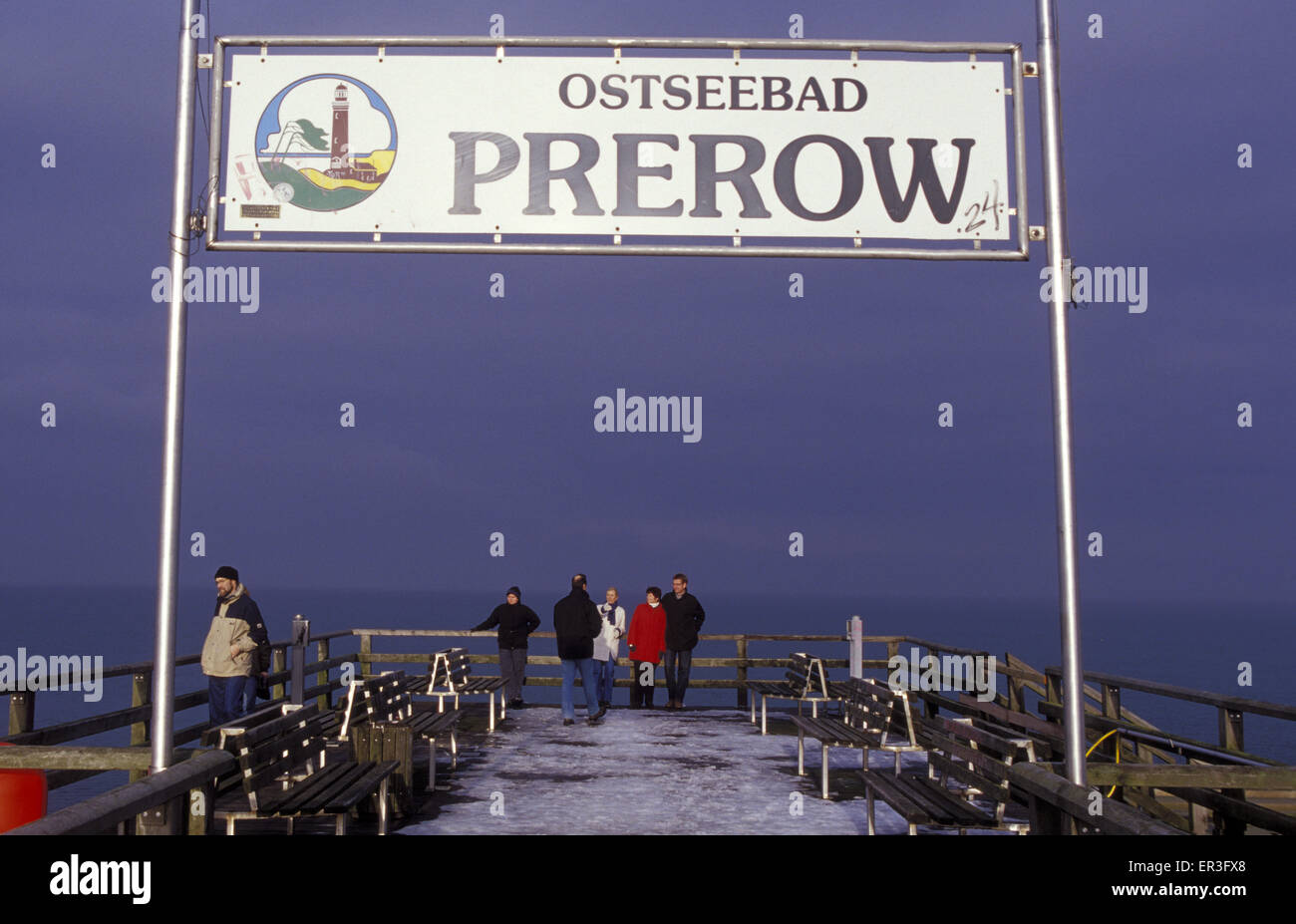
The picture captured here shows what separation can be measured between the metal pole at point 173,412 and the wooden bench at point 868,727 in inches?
231

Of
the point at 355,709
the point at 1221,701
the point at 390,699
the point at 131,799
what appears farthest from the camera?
the point at 390,699

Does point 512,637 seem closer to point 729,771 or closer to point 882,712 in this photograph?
point 729,771

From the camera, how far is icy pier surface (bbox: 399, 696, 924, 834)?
27.6 ft

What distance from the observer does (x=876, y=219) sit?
616 cm

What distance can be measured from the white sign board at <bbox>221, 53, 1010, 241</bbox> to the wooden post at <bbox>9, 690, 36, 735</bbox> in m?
4.82

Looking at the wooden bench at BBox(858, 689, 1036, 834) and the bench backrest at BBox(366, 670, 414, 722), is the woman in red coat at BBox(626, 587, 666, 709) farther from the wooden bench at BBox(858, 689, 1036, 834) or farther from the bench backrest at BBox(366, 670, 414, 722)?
the wooden bench at BBox(858, 689, 1036, 834)

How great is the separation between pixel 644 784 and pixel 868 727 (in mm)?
2215

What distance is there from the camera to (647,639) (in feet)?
55.0

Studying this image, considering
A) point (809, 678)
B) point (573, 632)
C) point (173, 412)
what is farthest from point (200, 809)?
point (809, 678)

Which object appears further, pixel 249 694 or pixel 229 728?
pixel 249 694
